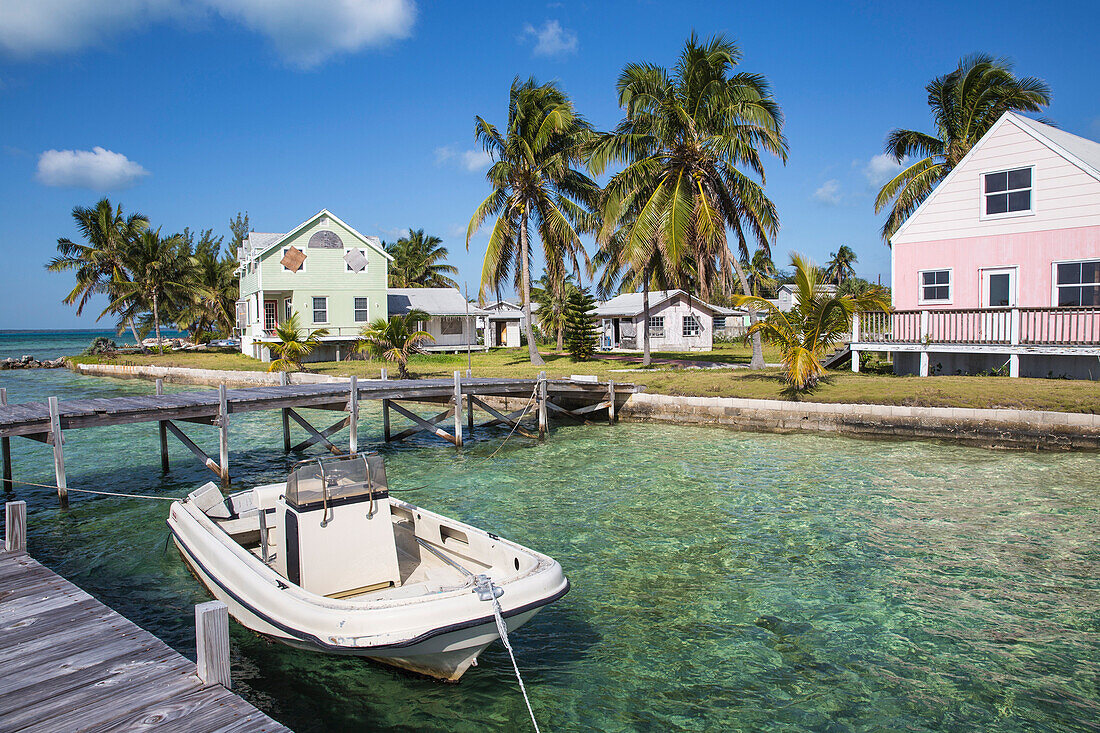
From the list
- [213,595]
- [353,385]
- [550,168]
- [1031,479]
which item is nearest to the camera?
[213,595]

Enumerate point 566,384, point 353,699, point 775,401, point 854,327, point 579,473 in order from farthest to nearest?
point 854,327 → point 566,384 → point 775,401 → point 579,473 → point 353,699

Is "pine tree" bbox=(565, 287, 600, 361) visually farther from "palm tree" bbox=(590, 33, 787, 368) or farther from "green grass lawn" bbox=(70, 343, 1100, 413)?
"palm tree" bbox=(590, 33, 787, 368)

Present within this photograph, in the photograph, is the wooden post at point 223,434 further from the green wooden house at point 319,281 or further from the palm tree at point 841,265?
the palm tree at point 841,265

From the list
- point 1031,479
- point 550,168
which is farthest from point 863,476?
point 550,168

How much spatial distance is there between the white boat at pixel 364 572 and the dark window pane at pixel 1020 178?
2207cm

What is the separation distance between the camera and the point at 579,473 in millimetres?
14953

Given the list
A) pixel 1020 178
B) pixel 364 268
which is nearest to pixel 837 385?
pixel 1020 178

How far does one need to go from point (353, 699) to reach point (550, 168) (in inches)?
1055

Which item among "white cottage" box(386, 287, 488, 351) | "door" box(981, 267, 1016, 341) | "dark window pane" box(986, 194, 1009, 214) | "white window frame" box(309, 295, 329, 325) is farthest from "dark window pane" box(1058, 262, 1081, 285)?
"white window frame" box(309, 295, 329, 325)

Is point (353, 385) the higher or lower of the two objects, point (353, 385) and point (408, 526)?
the higher

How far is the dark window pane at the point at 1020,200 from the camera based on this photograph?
20.9m

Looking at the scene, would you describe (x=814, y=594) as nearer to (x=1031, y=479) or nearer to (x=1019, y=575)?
(x=1019, y=575)

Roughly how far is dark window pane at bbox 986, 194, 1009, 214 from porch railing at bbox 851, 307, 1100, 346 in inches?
134

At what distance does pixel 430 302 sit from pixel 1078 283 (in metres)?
35.1
